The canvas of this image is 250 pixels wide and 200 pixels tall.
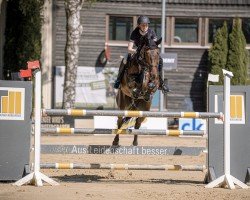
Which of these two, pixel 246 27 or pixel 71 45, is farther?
pixel 246 27

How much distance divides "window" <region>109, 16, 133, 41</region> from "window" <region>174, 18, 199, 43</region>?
2037 mm

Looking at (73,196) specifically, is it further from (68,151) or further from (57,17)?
(57,17)

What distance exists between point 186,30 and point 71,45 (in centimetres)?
746

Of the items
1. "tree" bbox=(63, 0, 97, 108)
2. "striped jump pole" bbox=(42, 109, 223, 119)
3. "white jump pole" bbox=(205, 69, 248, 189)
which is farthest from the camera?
"tree" bbox=(63, 0, 97, 108)

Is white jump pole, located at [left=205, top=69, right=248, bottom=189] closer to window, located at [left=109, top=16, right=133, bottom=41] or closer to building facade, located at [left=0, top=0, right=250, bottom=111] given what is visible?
building facade, located at [left=0, top=0, right=250, bottom=111]

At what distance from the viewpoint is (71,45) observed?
1114 inches

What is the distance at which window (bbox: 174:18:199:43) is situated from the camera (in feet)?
111

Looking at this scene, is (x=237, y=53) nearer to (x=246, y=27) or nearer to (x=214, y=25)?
(x=246, y=27)

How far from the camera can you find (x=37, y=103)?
10719 mm

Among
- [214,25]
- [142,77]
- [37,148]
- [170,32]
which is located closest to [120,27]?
[170,32]

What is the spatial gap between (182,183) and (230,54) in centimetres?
2157

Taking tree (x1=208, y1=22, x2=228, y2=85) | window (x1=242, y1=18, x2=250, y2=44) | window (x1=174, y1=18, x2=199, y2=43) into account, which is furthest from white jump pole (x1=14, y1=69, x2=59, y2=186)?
window (x1=242, y1=18, x2=250, y2=44)

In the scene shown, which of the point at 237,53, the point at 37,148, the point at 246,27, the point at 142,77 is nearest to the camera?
the point at 37,148

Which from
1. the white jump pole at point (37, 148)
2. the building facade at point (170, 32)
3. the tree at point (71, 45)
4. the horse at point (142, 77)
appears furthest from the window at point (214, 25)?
the white jump pole at point (37, 148)
